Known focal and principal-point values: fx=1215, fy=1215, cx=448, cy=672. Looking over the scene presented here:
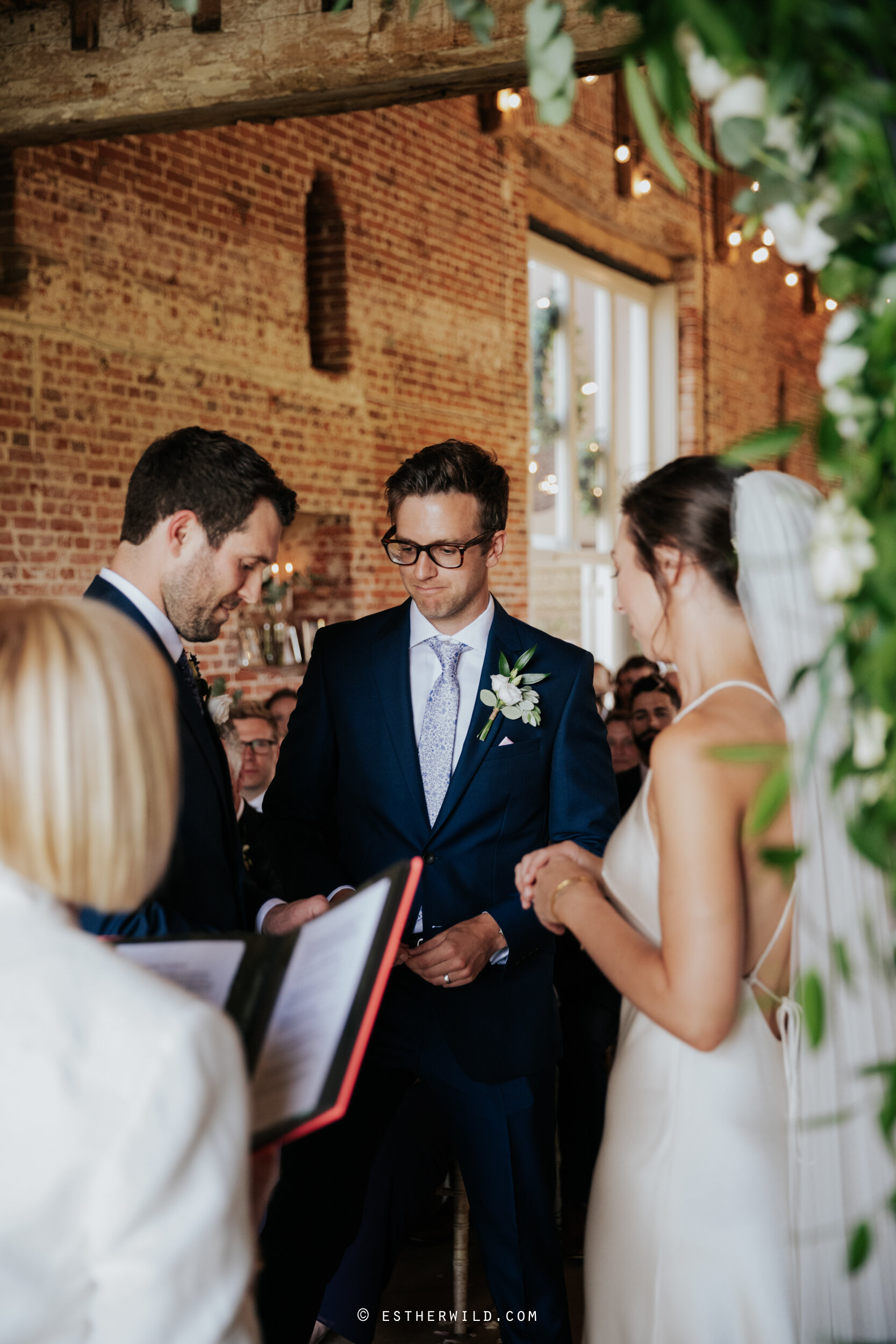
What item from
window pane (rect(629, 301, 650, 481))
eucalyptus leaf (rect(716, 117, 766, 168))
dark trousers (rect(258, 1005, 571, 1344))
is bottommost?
dark trousers (rect(258, 1005, 571, 1344))

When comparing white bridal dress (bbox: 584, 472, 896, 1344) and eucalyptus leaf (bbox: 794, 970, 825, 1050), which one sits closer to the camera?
eucalyptus leaf (bbox: 794, 970, 825, 1050)

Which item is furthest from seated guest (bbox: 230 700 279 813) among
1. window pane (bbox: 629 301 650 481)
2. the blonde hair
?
window pane (bbox: 629 301 650 481)

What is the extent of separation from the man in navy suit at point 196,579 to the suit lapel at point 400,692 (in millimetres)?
480

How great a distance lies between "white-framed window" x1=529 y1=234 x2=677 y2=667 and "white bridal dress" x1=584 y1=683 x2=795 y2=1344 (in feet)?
29.6

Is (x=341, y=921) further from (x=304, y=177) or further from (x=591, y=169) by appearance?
(x=591, y=169)

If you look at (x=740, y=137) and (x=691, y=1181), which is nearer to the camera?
(x=740, y=137)

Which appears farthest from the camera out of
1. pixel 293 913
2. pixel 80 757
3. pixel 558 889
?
pixel 293 913

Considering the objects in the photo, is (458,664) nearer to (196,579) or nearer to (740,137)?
(196,579)

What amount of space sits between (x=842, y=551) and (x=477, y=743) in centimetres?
Result: 173

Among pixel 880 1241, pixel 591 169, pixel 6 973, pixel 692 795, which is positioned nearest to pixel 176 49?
pixel 692 795

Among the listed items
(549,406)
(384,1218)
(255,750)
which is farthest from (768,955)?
(549,406)

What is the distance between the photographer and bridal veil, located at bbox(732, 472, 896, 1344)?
65.9 inches

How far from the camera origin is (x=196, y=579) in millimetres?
2234

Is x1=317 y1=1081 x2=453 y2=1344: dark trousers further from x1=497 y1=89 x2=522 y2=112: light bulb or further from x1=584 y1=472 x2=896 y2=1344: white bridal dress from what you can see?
x1=497 y1=89 x2=522 y2=112: light bulb
